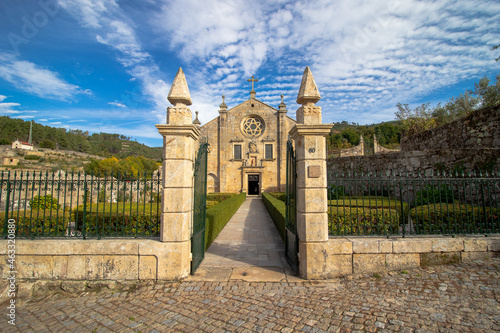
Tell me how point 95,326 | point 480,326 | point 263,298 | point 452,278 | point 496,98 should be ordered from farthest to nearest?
point 496,98 → point 452,278 → point 263,298 → point 95,326 → point 480,326

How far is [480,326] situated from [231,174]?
78.5 feet

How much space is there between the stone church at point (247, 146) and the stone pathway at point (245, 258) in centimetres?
1755

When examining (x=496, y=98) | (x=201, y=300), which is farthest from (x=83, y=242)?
(x=496, y=98)

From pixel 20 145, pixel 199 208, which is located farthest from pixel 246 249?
pixel 20 145

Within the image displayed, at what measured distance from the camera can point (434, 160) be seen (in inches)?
341

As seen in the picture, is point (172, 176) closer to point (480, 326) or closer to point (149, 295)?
point (149, 295)

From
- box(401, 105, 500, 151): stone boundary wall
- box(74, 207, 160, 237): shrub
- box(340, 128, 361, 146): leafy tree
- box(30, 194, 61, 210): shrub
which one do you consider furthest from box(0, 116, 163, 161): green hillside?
box(401, 105, 500, 151): stone boundary wall

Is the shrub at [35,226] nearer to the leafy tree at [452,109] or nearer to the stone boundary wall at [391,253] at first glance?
the stone boundary wall at [391,253]

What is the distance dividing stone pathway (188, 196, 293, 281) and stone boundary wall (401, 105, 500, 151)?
8058 millimetres

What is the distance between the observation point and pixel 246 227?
371 inches

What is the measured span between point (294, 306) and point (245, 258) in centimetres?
220

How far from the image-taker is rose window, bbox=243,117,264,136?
26.8m

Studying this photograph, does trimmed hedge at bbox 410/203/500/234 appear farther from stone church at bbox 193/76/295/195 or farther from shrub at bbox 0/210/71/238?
stone church at bbox 193/76/295/195

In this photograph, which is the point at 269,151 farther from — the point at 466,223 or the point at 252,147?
the point at 466,223
